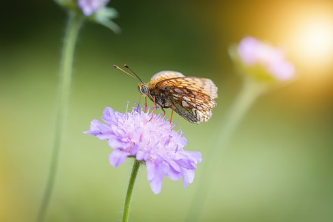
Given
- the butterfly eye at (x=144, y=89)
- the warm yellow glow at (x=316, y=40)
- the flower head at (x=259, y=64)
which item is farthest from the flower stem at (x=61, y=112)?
the warm yellow glow at (x=316, y=40)

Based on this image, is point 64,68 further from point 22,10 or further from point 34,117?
point 22,10

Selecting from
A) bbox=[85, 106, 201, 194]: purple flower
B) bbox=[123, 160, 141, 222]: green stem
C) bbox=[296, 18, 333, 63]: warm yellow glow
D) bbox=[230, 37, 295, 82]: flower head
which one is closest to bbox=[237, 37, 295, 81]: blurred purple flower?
bbox=[230, 37, 295, 82]: flower head

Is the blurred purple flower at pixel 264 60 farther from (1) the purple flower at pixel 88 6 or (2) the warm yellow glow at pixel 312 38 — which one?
(2) the warm yellow glow at pixel 312 38

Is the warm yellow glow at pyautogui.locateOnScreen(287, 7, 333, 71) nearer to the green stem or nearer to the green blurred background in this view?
the green blurred background

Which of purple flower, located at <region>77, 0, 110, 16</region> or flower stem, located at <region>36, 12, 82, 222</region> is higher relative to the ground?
purple flower, located at <region>77, 0, 110, 16</region>

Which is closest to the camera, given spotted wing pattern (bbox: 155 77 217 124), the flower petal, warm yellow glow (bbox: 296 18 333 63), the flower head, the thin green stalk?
the flower petal

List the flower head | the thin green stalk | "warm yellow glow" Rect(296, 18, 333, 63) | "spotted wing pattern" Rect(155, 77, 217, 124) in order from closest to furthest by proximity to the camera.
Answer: "spotted wing pattern" Rect(155, 77, 217, 124), the thin green stalk, the flower head, "warm yellow glow" Rect(296, 18, 333, 63)

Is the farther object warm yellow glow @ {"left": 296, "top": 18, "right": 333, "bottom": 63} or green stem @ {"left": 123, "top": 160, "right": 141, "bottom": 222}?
warm yellow glow @ {"left": 296, "top": 18, "right": 333, "bottom": 63}
